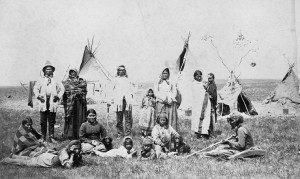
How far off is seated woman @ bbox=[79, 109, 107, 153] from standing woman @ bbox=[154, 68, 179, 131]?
186cm

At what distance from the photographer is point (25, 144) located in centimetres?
618

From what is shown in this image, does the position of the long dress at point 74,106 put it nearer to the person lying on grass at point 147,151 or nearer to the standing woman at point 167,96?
the standing woman at point 167,96

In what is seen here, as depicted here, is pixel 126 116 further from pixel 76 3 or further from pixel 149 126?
pixel 76 3

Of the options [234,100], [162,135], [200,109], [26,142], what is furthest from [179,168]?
[234,100]

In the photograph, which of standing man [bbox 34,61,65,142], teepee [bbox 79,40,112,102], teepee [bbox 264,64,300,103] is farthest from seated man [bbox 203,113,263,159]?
teepee [bbox 79,40,112,102]

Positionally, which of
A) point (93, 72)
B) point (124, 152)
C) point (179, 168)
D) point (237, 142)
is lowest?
point (179, 168)

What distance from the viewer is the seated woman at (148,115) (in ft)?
30.9

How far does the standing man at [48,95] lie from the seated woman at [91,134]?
4.83 ft

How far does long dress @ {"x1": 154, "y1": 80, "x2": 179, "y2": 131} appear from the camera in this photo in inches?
334

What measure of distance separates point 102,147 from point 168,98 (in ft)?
7.14

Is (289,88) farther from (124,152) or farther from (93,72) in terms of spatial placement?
(124,152)

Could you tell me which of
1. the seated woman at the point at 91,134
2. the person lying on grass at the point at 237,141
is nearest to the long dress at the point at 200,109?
the person lying on grass at the point at 237,141

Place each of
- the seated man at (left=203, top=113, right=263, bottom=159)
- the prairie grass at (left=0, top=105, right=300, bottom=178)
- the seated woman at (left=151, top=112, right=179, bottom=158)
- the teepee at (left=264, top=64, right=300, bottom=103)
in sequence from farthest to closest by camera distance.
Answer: the teepee at (left=264, top=64, right=300, bottom=103)
the seated woman at (left=151, top=112, right=179, bottom=158)
the seated man at (left=203, top=113, right=263, bottom=159)
the prairie grass at (left=0, top=105, right=300, bottom=178)

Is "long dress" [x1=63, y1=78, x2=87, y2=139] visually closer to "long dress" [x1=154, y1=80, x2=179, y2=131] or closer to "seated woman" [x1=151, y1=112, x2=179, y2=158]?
"long dress" [x1=154, y1=80, x2=179, y2=131]
